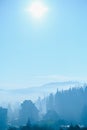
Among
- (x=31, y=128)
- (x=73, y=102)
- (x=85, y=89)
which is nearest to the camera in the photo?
(x=31, y=128)

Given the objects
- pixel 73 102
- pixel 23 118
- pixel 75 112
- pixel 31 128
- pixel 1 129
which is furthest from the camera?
pixel 73 102

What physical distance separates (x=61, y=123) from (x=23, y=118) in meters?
30.9

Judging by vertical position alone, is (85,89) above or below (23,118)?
above

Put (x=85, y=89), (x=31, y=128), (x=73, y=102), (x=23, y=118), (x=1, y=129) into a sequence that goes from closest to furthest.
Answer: (x=31, y=128) → (x=1, y=129) → (x=23, y=118) → (x=73, y=102) → (x=85, y=89)

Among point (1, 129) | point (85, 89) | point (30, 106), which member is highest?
point (85, 89)

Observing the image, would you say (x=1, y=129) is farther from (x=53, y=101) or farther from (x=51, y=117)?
(x=53, y=101)

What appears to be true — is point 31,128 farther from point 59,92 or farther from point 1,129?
point 59,92

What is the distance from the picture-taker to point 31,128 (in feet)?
231

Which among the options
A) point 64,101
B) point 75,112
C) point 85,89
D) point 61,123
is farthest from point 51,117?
point 85,89

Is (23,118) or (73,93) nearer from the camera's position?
(23,118)

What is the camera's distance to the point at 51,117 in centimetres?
10881

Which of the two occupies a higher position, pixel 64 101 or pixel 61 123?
pixel 64 101

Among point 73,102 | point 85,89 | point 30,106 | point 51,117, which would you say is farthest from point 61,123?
point 85,89

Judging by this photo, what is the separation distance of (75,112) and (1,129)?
4328 centimetres
